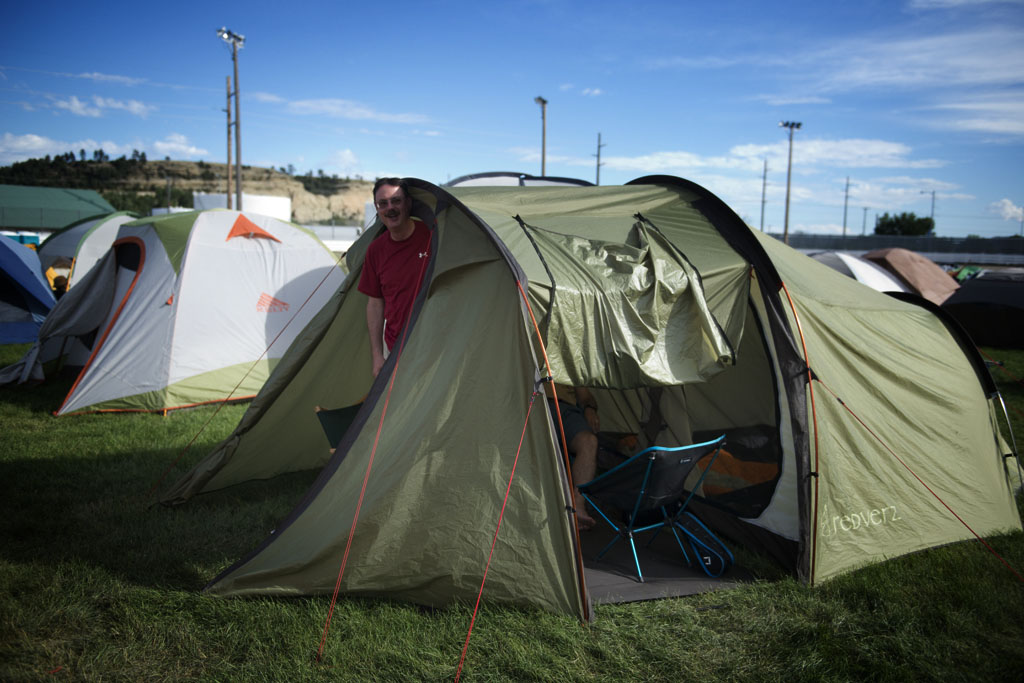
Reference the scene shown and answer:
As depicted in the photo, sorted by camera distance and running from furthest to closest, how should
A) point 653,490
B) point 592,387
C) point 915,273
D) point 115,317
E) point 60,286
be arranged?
point 915,273 < point 60,286 < point 115,317 < point 592,387 < point 653,490

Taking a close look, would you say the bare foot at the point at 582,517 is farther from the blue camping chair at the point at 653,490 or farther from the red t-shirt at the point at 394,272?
the red t-shirt at the point at 394,272

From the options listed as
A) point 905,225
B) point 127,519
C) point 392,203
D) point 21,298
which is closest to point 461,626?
point 392,203

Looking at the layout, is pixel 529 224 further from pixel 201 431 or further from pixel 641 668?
pixel 201 431

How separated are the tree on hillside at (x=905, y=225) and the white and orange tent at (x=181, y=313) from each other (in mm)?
52136

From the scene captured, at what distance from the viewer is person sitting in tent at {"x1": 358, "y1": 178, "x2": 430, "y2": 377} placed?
3764mm

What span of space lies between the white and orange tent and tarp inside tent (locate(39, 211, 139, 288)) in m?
2.04

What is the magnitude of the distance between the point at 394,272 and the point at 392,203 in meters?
0.43

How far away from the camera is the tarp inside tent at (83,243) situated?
10.8 metres

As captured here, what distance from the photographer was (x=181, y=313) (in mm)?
6660

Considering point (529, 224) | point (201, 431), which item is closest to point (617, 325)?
point (529, 224)

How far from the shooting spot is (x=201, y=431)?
564 centimetres

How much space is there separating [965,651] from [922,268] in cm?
1486

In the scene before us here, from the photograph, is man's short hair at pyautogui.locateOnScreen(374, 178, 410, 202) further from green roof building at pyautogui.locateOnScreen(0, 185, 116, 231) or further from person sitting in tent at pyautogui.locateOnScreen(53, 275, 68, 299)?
green roof building at pyautogui.locateOnScreen(0, 185, 116, 231)

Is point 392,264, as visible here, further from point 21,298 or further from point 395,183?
point 21,298
